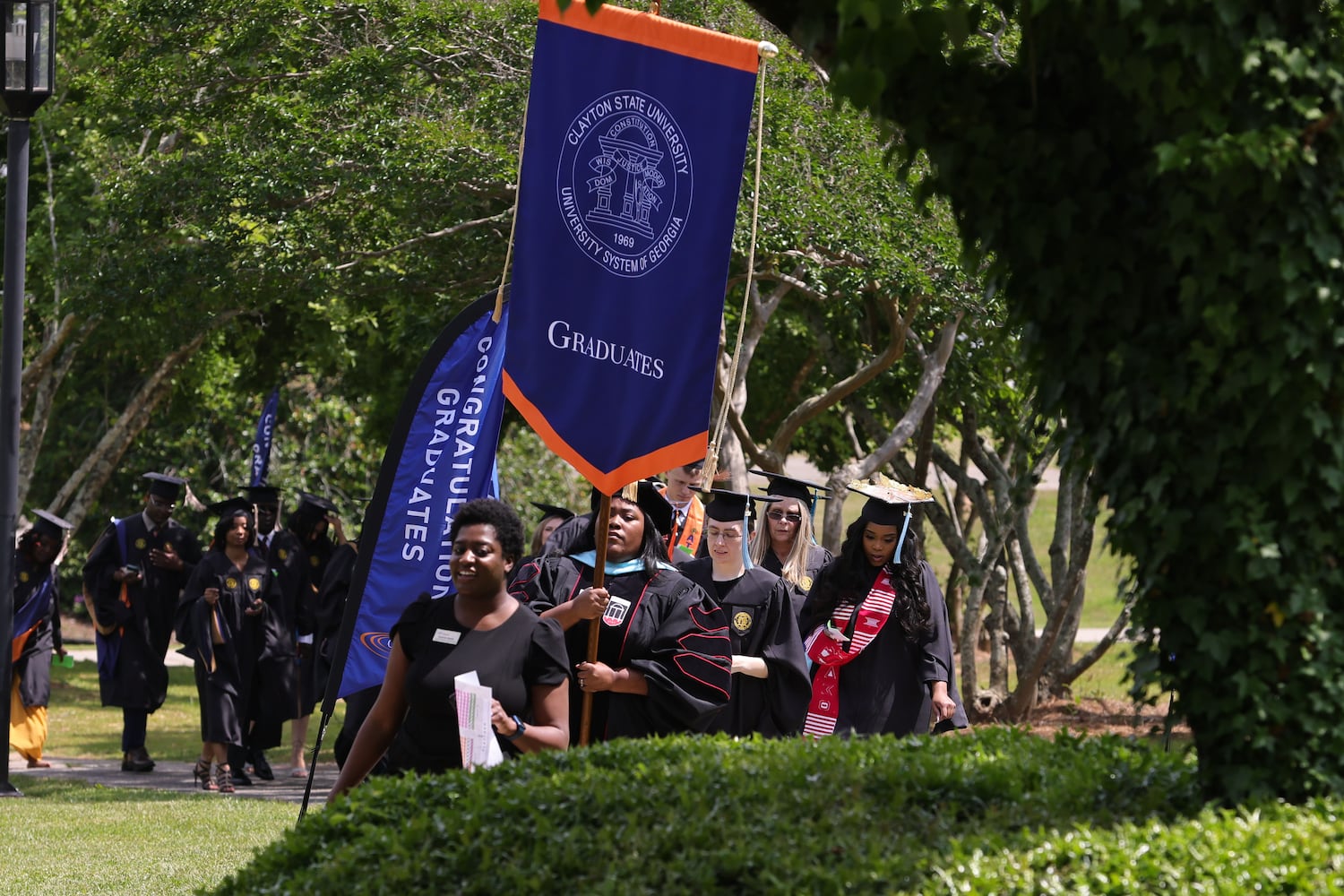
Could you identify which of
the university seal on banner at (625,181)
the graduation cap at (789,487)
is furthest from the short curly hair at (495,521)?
the graduation cap at (789,487)

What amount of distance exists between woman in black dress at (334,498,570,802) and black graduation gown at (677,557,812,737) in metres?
2.29

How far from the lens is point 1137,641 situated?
14.5 ft

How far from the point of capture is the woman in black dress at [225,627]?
13062 millimetres

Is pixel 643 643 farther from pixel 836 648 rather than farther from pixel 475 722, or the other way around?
pixel 836 648

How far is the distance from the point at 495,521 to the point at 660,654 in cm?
116

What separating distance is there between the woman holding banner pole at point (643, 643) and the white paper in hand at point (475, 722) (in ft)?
4.26

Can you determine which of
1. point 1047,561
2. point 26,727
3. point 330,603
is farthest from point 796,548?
point 1047,561

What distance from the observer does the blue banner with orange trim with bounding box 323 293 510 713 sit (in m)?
7.70

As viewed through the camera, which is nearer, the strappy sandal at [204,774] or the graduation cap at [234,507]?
the strappy sandal at [204,774]

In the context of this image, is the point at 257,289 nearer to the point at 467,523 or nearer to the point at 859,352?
the point at 859,352

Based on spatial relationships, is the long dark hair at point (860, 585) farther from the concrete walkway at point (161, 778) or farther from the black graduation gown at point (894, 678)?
the concrete walkway at point (161, 778)

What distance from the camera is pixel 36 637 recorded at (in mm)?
13930

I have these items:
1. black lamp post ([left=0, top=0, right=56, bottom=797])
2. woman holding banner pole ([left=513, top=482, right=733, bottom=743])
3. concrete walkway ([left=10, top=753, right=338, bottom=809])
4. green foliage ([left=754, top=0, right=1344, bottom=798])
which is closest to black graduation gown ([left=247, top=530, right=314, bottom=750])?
concrete walkway ([left=10, top=753, right=338, bottom=809])

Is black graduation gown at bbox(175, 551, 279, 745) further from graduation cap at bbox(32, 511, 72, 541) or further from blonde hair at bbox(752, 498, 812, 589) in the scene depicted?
blonde hair at bbox(752, 498, 812, 589)
